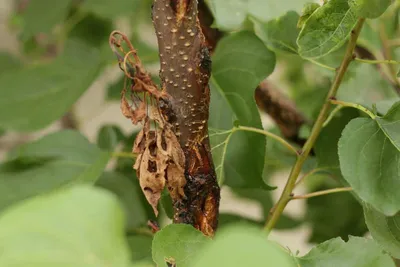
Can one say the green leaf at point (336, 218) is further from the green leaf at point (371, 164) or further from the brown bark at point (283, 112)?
the green leaf at point (371, 164)

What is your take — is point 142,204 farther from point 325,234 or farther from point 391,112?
point 391,112

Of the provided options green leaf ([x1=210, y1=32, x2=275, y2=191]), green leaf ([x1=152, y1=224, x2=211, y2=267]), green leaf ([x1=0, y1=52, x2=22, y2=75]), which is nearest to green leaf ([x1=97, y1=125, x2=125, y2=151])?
green leaf ([x1=210, y1=32, x2=275, y2=191])

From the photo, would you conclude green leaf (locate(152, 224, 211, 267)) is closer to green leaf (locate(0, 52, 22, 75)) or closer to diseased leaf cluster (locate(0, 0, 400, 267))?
diseased leaf cluster (locate(0, 0, 400, 267))

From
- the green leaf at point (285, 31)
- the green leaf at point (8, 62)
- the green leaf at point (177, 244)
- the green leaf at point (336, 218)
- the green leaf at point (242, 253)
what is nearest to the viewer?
the green leaf at point (242, 253)

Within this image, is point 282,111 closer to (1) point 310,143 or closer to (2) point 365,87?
(2) point 365,87

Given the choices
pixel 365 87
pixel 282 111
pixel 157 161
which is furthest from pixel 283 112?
pixel 157 161

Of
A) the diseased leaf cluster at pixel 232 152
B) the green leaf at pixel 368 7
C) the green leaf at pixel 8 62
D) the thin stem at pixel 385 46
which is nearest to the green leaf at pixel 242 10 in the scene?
the diseased leaf cluster at pixel 232 152
